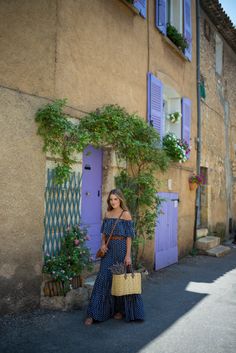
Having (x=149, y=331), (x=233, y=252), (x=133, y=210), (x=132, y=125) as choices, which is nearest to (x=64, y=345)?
(x=149, y=331)

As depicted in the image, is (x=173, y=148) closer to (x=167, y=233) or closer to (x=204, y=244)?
(x=167, y=233)

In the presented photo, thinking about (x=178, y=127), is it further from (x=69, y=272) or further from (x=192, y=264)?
(x=69, y=272)

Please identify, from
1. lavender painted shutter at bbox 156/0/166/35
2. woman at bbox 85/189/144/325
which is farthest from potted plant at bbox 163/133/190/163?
woman at bbox 85/189/144/325

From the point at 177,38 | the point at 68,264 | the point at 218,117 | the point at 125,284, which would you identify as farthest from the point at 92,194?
the point at 218,117

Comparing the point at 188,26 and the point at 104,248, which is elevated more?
the point at 188,26

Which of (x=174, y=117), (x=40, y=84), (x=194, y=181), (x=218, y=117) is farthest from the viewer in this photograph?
(x=218, y=117)

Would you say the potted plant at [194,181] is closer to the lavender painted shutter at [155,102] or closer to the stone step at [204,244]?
the stone step at [204,244]

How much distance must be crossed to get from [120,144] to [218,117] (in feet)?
22.3

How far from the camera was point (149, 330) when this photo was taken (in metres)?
3.86

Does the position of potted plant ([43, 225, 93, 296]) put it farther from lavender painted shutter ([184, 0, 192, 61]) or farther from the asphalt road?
lavender painted shutter ([184, 0, 192, 61])

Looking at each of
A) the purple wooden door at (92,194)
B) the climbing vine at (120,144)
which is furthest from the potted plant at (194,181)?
the purple wooden door at (92,194)

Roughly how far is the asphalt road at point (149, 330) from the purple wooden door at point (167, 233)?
1754 millimetres

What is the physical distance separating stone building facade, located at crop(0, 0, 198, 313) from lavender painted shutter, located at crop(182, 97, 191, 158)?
6.34 ft

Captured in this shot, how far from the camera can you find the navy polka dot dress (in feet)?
13.2
